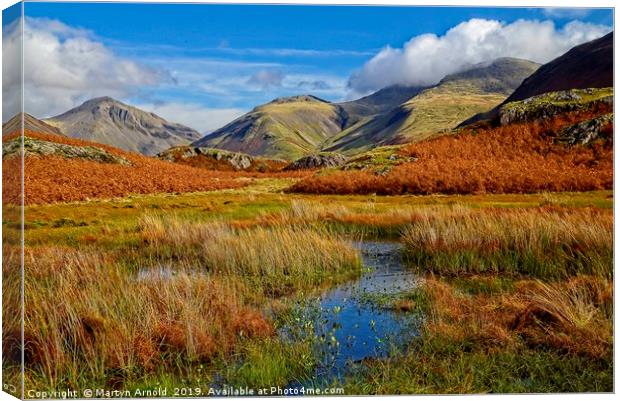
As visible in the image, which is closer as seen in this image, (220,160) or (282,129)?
(282,129)

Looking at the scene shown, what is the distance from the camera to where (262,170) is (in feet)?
43.7

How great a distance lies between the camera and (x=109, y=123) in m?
10.2

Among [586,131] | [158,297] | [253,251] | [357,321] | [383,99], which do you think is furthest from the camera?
[253,251]

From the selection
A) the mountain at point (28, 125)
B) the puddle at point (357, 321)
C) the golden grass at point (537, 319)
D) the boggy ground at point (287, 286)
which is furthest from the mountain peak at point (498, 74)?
the mountain at point (28, 125)

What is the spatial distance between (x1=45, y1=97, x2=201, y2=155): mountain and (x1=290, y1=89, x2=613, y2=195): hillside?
3.86 m

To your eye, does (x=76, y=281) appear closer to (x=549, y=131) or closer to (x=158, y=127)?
(x=158, y=127)

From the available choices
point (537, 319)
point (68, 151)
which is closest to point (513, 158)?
point (537, 319)

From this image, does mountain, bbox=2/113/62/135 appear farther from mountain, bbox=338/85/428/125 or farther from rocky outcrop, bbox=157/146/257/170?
mountain, bbox=338/85/428/125

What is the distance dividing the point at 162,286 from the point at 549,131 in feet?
22.3

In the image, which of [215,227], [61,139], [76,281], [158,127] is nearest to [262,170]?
[215,227]

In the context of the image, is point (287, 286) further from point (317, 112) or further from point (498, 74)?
Result: point (498, 74)

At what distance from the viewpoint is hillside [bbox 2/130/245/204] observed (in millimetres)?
7709

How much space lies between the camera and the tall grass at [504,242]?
9007 mm

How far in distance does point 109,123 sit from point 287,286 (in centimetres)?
438
